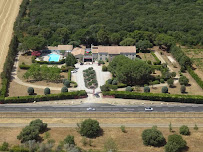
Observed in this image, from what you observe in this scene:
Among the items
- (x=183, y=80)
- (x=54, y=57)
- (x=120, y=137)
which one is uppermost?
(x=54, y=57)

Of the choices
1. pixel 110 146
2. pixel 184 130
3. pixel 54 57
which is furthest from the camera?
pixel 54 57

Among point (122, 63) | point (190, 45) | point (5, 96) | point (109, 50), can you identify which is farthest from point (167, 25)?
point (5, 96)

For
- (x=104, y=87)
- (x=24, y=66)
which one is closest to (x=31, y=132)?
(x=104, y=87)

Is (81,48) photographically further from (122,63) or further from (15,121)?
(15,121)

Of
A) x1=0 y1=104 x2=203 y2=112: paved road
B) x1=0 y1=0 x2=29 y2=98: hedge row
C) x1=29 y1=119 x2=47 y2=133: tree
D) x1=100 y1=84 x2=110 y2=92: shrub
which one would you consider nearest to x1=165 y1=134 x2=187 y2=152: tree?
x1=0 y1=104 x2=203 y2=112: paved road

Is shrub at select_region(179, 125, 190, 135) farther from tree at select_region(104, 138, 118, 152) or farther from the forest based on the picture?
the forest

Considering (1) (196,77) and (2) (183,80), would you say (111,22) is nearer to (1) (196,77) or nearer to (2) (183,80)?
(1) (196,77)

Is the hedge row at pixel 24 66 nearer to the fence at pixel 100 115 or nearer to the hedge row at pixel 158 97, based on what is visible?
the fence at pixel 100 115
